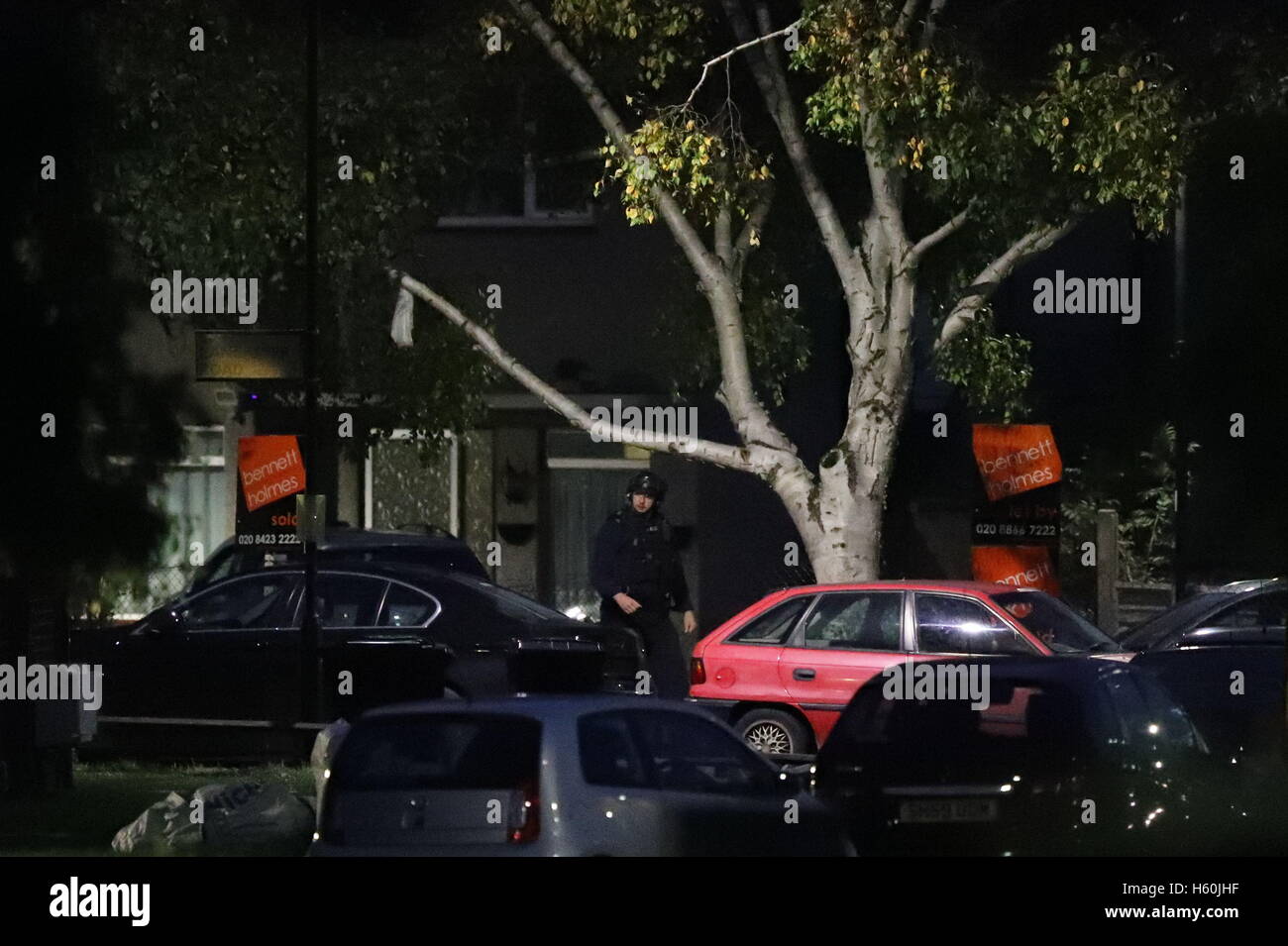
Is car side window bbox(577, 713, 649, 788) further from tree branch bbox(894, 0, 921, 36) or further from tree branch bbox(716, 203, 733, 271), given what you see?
tree branch bbox(716, 203, 733, 271)

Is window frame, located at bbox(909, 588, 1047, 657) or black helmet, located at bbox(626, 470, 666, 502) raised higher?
black helmet, located at bbox(626, 470, 666, 502)

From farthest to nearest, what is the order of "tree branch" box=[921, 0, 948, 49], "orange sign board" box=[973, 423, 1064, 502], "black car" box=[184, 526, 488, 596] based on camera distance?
"orange sign board" box=[973, 423, 1064, 502] → "black car" box=[184, 526, 488, 596] → "tree branch" box=[921, 0, 948, 49]

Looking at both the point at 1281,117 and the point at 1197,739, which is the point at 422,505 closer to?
the point at 1281,117

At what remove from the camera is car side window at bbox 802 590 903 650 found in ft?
53.6

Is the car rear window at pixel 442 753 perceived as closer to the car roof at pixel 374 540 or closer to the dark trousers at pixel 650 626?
the dark trousers at pixel 650 626

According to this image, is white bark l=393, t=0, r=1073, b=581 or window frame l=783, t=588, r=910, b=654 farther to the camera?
white bark l=393, t=0, r=1073, b=581

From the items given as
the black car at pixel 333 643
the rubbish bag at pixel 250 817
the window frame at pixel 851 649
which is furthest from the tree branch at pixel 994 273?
the rubbish bag at pixel 250 817

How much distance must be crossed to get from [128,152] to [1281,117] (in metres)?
9.89

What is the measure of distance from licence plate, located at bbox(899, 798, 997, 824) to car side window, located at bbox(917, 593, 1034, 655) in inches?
180

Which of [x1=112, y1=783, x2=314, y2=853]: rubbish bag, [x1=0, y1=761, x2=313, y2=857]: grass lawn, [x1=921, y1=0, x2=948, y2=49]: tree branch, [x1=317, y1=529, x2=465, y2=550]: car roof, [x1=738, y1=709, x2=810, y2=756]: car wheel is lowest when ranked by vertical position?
[x1=0, y1=761, x2=313, y2=857]: grass lawn

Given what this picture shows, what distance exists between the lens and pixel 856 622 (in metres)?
16.4

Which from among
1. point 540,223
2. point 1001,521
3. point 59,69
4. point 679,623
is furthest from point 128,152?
point 1001,521

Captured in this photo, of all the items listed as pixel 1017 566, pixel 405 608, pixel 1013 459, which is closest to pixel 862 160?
pixel 1013 459

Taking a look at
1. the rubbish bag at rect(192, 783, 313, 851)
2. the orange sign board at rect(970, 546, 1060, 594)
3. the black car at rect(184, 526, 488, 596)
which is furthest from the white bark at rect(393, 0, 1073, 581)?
the rubbish bag at rect(192, 783, 313, 851)
